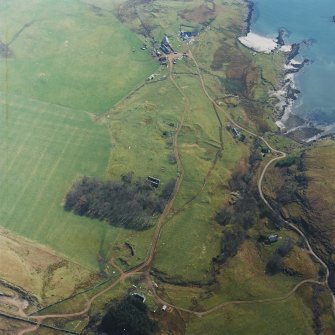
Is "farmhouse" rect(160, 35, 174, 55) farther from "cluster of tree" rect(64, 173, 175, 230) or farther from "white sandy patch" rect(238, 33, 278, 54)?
"cluster of tree" rect(64, 173, 175, 230)

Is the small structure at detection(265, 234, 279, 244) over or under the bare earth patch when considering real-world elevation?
over

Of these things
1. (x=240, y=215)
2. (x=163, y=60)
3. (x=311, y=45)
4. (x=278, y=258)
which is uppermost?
(x=311, y=45)

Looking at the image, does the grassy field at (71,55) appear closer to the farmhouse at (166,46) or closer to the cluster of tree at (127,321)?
the farmhouse at (166,46)

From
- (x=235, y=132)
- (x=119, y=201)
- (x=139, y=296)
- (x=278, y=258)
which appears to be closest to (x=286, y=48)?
(x=235, y=132)

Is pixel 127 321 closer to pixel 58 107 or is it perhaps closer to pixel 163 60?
pixel 58 107

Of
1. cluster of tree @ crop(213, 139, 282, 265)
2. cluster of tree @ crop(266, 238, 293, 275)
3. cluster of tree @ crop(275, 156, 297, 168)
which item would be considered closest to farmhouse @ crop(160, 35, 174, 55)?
cluster of tree @ crop(213, 139, 282, 265)

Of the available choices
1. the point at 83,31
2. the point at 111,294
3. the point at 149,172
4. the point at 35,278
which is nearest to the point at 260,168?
the point at 149,172

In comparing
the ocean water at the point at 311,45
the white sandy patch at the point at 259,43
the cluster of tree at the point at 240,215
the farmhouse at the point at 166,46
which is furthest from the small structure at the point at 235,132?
the white sandy patch at the point at 259,43
